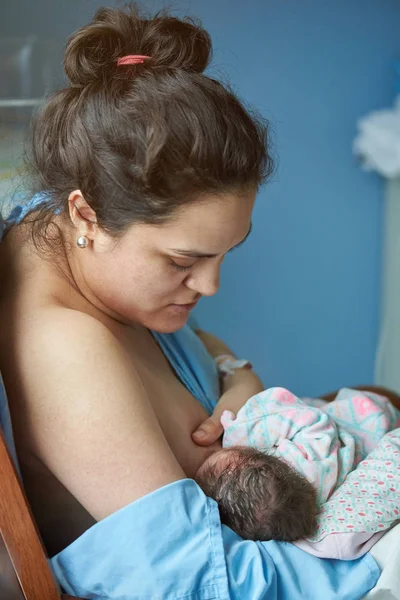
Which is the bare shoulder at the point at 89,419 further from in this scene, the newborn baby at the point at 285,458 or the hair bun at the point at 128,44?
the hair bun at the point at 128,44

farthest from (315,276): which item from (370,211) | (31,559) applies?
(31,559)

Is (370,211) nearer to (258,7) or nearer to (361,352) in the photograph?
(361,352)

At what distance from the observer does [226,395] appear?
160 centimetres

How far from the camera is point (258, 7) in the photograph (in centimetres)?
269

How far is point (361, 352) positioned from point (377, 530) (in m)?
1.92

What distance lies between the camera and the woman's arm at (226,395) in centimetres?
145

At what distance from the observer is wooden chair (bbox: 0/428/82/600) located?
109 centimetres

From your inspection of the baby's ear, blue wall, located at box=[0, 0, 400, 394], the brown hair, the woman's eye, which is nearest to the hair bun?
the brown hair

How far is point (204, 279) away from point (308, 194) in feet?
5.44

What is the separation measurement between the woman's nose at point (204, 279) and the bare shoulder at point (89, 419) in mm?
193

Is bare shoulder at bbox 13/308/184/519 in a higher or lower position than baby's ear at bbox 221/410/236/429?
higher

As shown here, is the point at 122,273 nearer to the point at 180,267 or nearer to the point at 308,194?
the point at 180,267

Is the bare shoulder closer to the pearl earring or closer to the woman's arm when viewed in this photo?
the pearl earring

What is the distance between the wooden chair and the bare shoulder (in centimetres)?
9
